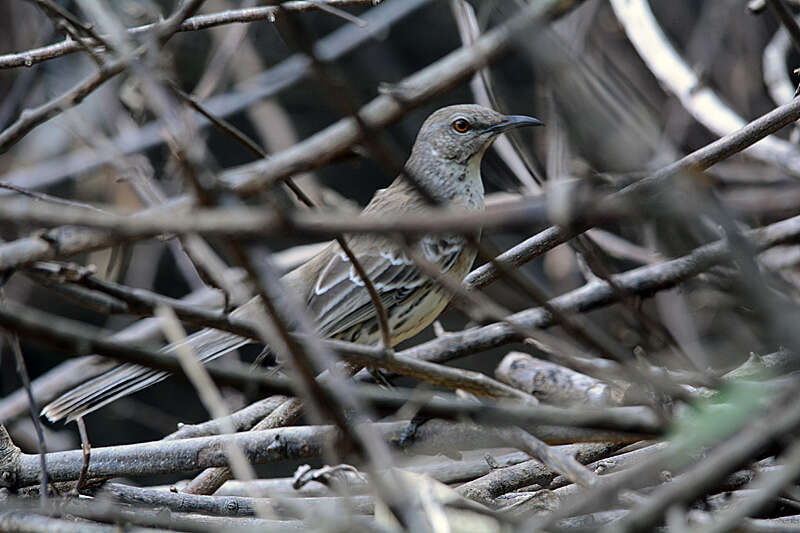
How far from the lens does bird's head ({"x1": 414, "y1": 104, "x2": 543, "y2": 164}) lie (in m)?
4.59

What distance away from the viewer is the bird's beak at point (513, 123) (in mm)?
4247

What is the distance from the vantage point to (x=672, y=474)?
111 inches

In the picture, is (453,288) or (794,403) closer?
(794,403)

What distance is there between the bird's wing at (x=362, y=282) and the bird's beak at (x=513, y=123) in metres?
0.66

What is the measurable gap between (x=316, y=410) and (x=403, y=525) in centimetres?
48

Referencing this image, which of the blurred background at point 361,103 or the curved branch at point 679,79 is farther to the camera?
the blurred background at point 361,103

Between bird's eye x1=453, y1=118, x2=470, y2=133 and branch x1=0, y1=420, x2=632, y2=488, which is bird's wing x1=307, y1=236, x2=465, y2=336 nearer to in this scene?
bird's eye x1=453, y1=118, x2=470, y2=133

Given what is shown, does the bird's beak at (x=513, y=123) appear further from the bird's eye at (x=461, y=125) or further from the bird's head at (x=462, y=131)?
the bird's eye at (x=461, y=125)

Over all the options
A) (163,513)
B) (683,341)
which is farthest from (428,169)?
(163,513)

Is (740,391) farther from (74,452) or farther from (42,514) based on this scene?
(74,452)

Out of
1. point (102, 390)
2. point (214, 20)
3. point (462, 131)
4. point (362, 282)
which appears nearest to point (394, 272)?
point (362, 282)

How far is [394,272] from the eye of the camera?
4387mm

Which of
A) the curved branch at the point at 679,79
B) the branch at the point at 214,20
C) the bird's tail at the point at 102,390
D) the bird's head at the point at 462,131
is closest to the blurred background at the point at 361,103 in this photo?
the curved branch at the point at 679,79

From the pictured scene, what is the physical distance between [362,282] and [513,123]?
3.64 ft
